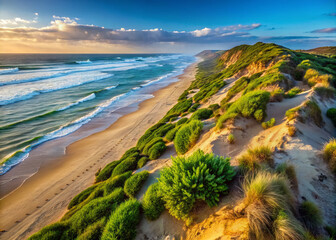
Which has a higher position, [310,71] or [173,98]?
[310,71]

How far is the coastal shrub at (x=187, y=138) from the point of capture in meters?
8.27

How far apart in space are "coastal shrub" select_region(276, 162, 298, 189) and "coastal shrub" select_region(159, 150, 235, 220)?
141cm

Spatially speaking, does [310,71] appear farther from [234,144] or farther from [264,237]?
[264,237]

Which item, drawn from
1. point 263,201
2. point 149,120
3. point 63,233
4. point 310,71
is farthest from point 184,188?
point 310,71

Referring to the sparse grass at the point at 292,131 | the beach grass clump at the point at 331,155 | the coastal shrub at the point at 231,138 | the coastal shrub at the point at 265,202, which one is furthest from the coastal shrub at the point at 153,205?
the sparse grass at the point at 292,131

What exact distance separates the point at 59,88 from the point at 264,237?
41521 millimetres

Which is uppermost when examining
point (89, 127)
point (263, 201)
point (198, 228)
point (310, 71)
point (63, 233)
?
point (310, 71)

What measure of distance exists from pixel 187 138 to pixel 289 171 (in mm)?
4733

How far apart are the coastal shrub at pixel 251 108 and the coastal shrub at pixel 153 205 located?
14.7ft

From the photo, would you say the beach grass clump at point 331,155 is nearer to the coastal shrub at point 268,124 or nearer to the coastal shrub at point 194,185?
the coastal shrub at point 268,124

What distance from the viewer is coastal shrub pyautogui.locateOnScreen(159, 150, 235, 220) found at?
407 cm

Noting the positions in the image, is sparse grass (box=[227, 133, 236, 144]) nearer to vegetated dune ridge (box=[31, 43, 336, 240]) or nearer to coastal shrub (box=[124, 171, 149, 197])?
vegetated dune ridge (box=[31, 43, 336, 240])

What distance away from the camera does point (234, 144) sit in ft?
21.8

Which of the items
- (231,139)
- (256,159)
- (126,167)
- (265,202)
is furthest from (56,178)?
(265,202)
